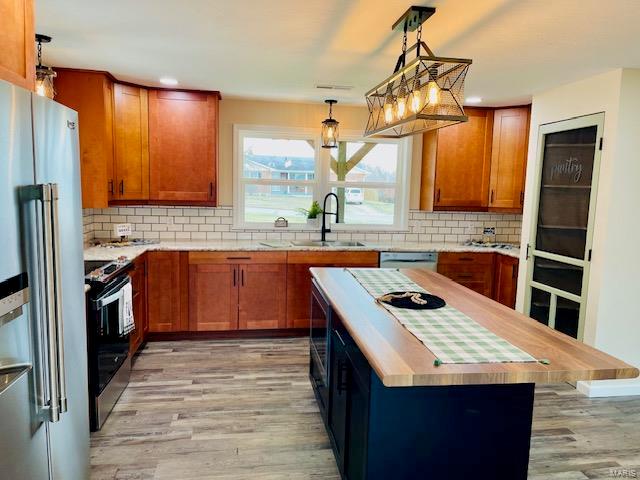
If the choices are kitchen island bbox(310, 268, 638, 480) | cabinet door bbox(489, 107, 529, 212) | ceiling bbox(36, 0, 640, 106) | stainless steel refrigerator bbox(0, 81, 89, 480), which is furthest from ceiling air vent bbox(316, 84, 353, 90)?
stainless steel refrigerator bbox(0, 81, 89, 480)

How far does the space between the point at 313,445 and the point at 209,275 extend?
2.05 metres

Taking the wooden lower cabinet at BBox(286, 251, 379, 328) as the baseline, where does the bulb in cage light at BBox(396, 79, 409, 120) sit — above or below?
above

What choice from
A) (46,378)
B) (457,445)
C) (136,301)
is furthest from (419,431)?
(136,301)

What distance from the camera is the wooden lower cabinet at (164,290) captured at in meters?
4.07

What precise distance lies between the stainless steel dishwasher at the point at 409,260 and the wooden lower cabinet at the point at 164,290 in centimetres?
193

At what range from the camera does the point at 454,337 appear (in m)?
1.87

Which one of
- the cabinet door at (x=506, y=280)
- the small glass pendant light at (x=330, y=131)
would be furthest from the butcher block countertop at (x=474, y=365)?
the small glass pendant light at (x=330, y=131)

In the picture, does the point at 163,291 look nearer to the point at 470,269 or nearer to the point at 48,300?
the point at 48,300

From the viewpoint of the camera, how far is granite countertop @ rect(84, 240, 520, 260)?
12.4 ft

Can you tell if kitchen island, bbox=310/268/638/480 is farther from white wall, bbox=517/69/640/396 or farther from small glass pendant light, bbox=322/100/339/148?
small glass pendant light, bbox=322/100/339/148

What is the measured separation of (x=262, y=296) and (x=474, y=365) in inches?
115

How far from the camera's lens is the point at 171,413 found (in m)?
2.89

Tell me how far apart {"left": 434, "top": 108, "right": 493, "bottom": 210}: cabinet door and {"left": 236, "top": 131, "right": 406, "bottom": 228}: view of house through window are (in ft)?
1.66

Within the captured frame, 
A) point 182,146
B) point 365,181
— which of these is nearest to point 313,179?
point 365,181
